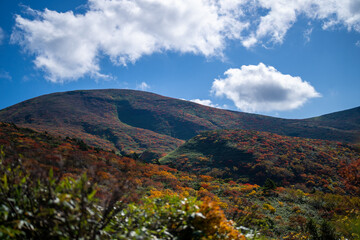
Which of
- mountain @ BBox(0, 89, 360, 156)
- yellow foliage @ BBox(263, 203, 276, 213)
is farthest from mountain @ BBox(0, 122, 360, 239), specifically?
mountain @ BBox(0, 89, 360, 156)

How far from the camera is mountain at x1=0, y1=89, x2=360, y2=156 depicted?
5519 centimetres

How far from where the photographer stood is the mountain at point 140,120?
181 ft

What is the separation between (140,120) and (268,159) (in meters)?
59.0

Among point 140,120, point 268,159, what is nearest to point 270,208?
point 268,159

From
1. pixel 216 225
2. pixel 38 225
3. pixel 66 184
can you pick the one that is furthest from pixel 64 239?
pixel 216 225

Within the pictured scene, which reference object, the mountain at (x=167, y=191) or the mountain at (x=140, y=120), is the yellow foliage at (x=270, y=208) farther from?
the mountain at (x=140, y=120)

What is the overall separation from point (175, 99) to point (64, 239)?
9697 cm

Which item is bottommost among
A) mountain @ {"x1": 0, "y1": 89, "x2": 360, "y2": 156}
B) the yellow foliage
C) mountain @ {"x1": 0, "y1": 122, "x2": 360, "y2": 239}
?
the yellow foliage

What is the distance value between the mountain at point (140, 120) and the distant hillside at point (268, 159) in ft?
43.3

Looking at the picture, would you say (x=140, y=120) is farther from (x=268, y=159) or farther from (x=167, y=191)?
(x=167, y=191)

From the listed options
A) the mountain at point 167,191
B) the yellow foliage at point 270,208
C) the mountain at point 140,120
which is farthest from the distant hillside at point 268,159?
the mountain at point 140,120

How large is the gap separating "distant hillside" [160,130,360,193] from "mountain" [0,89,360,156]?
43.3 feet

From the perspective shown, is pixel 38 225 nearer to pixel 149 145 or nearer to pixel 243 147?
pixel 243 147

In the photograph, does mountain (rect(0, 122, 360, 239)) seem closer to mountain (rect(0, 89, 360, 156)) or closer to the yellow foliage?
the yellow foliage
